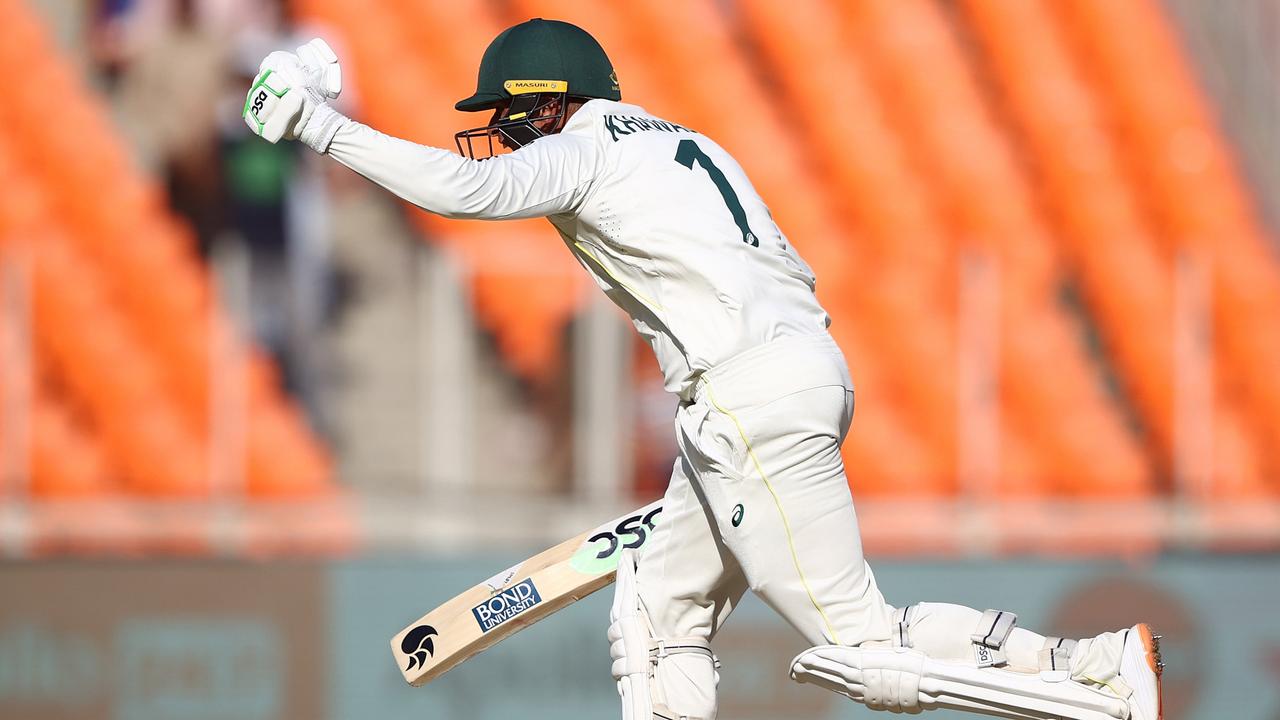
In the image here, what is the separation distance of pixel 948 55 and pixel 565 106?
6.47m

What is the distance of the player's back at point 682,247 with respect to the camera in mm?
3295

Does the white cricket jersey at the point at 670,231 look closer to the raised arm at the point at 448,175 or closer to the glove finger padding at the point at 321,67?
the raised arm at the point at 448,175

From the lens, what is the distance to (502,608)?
3711mm

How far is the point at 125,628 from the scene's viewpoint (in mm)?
6090

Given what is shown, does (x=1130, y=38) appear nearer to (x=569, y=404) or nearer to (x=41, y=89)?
(x=569, y=404)

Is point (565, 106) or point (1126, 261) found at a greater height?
point (1126, 261)

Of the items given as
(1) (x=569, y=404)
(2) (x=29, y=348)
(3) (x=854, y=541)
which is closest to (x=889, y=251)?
(1) (x=569, y=404)

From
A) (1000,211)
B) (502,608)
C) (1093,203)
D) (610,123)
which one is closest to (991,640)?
(502,608)

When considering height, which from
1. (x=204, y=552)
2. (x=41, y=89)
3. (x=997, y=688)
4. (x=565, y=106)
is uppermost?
(x=41, y=89)

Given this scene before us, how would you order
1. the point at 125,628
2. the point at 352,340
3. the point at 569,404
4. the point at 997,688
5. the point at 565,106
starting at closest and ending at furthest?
the point at 997,688 < the point at 565,106 < the point at 125,628 < the point at 569,404 < the point at 352,340

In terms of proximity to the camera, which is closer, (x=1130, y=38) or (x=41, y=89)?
(x=41, y=89)

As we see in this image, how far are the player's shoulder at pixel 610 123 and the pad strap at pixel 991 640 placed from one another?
1171 millimetres

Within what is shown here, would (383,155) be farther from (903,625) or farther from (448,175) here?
(903,625)

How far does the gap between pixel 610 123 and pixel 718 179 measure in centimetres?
25
